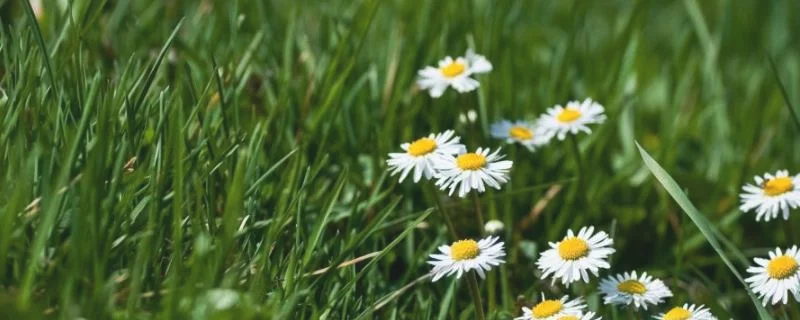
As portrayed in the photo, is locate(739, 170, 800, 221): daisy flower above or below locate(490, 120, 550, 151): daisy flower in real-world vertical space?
below

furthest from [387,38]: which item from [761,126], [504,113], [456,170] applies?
[456,170]

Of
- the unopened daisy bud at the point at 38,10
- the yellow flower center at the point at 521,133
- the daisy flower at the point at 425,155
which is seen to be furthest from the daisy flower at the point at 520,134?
the unopened daisy bud at the point at 38,10

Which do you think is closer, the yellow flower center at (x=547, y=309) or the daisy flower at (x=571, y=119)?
the yellow flower center at (x=547, y=309)

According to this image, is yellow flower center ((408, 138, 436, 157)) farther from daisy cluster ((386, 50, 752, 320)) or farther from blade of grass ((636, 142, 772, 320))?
blade of grass ((636, 142, 772, 320))

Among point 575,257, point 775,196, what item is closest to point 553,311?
point 575,257

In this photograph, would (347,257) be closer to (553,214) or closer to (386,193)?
(386,193)

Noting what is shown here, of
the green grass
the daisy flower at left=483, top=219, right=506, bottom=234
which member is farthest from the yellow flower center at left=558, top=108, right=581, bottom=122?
the daisy flower at left=483, top=219, right=506, bottom=234

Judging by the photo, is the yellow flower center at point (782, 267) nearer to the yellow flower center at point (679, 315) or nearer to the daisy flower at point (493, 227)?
the yellow flower center at point (679, 315)
